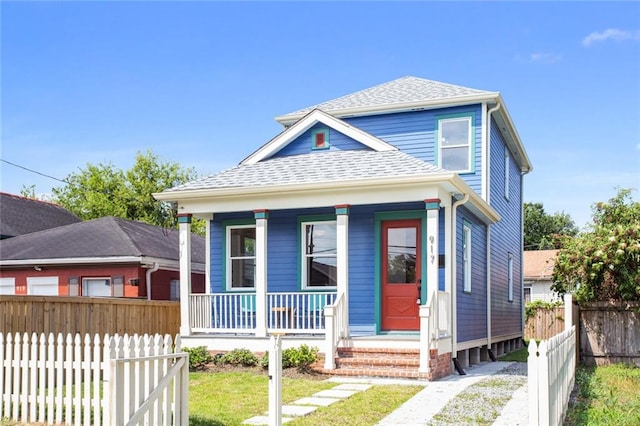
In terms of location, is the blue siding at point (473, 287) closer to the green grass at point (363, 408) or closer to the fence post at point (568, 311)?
the fence post at point (568, 311)

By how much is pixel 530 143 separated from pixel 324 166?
705 inches

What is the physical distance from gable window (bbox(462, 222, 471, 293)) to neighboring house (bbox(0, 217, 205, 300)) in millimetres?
8453

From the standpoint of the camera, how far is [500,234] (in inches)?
801

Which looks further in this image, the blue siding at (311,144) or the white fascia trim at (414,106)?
the white fascia trim at (414,106)

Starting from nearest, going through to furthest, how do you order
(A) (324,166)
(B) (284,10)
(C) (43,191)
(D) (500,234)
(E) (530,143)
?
(A) (324,166)
(B) (284,10)
(D) (500,234)
(E) (530,143)
(C) (43,191)

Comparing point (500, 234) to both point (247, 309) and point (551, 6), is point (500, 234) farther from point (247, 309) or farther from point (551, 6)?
point (247, 309)

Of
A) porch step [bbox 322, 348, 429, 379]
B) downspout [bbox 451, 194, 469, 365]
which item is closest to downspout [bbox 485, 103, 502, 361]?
downspout [bbox 451, 194, 469, 365]

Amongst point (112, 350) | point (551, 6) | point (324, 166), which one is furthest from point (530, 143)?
point (112, 350)

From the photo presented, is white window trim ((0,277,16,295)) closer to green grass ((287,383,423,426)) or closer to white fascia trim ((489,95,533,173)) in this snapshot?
green grass ((287,383,423,426))

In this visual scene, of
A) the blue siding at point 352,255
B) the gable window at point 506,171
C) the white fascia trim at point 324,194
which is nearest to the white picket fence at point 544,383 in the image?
the white fascia trim at point 324,194

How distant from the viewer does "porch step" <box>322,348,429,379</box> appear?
12328 millimetres

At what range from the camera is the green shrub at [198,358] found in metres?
13.8

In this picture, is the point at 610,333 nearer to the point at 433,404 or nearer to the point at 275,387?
the point at 433,404

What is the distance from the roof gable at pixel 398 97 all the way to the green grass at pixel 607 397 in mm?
6555
